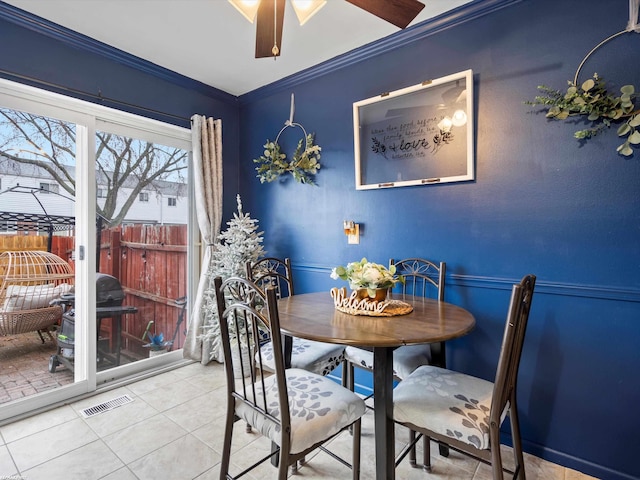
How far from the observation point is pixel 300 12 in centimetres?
159

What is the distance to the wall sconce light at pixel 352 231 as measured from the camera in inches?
103

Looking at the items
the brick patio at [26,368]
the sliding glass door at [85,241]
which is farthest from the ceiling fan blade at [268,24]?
the brick patio at [26,368]

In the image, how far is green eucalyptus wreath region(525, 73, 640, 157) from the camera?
63.1 inches

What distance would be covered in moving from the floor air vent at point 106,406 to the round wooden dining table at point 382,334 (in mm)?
1658

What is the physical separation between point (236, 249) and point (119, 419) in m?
1.42

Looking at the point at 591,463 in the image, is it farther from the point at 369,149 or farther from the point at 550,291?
the point at 369,149

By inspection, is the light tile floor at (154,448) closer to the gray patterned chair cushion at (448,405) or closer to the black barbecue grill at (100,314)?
the black barbecue grill at (100,314)

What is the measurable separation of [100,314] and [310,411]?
7.28ft

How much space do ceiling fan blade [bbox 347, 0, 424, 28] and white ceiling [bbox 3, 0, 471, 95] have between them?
61cm

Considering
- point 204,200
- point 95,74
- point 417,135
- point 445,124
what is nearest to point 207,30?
point 95,74

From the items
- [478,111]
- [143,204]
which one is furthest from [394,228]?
[143,204]

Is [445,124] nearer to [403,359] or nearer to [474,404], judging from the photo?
[403,359]

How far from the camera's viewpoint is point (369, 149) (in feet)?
8.30

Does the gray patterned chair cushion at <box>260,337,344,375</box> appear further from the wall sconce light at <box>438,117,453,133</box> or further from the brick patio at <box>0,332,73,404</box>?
the brick patio at <box>0,332,73,404</box>
